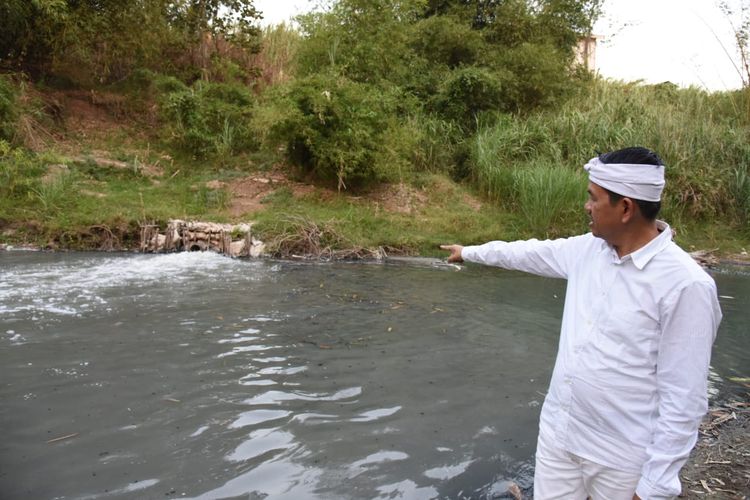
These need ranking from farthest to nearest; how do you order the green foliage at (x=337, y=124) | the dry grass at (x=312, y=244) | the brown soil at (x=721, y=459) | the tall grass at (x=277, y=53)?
the tall grass at (x=277, y=53) < the green foliage at (x=337, y=124) < the dry grass at (x=312, y=244) < the brown soil at (x=721, y=459)

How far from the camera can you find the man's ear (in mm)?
1831

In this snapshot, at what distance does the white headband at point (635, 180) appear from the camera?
1796mm

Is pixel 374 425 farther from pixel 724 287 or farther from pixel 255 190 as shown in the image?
pixel 255 190

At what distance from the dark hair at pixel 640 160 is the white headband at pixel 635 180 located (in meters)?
0.02

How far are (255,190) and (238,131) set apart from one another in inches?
93.8

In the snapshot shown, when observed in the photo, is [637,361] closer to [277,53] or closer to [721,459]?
[721,459]

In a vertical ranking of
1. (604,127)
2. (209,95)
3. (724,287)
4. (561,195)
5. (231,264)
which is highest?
(209,95)

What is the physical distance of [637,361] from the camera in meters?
1.78

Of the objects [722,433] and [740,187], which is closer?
[722,433]

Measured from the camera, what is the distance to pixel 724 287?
8.73m

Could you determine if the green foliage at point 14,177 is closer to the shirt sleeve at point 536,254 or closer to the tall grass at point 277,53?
the tall grass at point 277,53

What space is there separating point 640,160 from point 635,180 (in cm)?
6

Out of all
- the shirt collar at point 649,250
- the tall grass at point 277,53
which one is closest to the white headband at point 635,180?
the shirt collar at point 649,250

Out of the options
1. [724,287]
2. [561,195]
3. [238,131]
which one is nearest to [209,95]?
[238,131]
